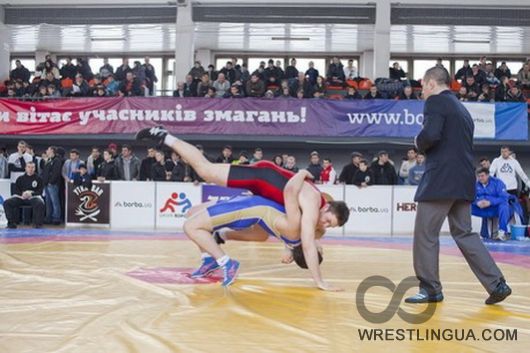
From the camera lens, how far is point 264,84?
15125mm

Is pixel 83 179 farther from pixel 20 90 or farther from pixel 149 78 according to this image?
pixel 149 78

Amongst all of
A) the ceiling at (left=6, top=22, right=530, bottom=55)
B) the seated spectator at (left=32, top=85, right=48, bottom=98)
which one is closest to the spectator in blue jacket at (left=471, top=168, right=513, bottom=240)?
the ceiling at (left=6, top=22, right=530, bottom=55)

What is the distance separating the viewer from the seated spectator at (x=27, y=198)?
35.6 feet

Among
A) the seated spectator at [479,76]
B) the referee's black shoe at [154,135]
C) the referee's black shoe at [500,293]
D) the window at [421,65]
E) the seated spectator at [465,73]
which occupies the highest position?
the window at [421,65]

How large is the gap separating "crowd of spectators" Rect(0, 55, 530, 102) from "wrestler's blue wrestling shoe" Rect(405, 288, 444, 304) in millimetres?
10388

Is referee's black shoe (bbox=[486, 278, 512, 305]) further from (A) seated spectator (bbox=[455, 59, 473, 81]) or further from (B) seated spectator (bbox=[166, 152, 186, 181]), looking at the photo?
(A) seated spectator (bbox=[455, 59, 473, 81])

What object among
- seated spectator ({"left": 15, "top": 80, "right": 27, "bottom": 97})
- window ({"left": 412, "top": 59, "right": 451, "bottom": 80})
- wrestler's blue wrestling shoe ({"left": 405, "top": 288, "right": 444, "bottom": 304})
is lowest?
wrestler's blue wrestling shoe ({"left": 405, "top": 288, "right": 444, "bottom": 304})

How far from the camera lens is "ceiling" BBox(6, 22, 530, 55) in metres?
18.4

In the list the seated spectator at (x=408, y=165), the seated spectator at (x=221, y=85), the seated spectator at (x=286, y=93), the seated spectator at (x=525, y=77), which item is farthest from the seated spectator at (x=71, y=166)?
the seated spectator at (x=525, y=77)

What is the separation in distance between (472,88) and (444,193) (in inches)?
451

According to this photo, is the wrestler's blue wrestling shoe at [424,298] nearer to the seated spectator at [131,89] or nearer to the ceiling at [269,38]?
the seated spectator at [131,89]

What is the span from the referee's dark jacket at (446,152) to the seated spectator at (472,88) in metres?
10.6

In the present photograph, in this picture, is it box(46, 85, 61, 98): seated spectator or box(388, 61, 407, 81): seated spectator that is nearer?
box(46, 85, 61, 98): seated spectator

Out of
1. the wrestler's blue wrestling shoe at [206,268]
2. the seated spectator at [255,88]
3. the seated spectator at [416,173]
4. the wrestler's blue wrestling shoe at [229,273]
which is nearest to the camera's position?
the wrestler's blue wrestling shoe at [229,273]
